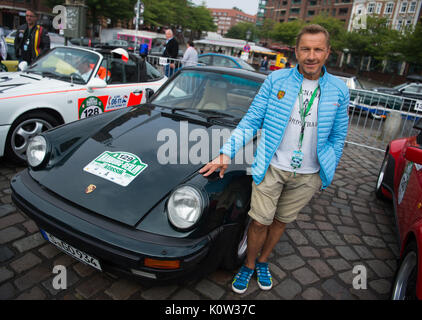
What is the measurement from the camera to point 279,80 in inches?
78.7

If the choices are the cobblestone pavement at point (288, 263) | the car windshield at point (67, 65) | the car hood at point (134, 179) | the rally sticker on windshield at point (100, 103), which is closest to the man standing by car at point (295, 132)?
the car hood at point (134, 179)

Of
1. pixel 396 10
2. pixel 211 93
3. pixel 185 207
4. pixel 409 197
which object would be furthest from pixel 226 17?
pixel 185 207

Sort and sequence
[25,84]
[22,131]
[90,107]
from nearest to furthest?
[22,131]
[25,84]
[90,107]

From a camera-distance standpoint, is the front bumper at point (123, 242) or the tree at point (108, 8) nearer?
the front bumper at point (123, 242)

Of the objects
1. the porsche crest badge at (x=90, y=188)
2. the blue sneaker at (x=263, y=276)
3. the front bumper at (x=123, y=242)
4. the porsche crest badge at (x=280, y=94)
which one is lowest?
the blue sneaker at (x=263, y=276)

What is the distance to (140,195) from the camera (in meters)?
2.00

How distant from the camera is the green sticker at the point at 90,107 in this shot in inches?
169

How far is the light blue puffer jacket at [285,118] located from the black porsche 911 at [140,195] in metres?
0.29

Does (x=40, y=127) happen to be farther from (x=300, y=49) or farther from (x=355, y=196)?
(x=355, y=196)

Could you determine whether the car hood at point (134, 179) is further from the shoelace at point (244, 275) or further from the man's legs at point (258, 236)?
the shoelace at point (244, 275)

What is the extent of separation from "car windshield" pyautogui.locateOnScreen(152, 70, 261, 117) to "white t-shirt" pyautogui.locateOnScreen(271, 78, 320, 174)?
3.34 feet

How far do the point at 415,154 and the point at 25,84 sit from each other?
4.42 meters

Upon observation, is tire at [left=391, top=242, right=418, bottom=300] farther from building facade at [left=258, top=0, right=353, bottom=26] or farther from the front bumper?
building facade at [left=258, top=0, right=353, bottom=26]

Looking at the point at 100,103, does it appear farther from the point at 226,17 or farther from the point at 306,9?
the point at 226,17
